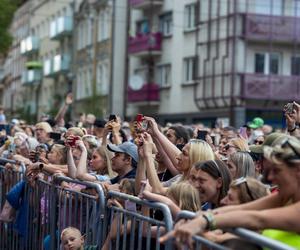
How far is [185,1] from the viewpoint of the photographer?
43.9 m

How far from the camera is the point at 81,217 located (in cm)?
793

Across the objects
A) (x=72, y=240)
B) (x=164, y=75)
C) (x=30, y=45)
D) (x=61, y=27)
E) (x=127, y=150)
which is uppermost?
(x=61, y=27)

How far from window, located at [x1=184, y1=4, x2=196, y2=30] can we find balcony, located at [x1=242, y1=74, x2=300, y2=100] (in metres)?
5.35

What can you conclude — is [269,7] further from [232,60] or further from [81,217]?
[81,217]

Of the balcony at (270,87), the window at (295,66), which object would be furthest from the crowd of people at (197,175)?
the window at (295,66)

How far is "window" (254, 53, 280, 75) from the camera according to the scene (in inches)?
1563

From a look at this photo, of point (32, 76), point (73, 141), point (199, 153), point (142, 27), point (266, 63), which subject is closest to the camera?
point (199, 153)

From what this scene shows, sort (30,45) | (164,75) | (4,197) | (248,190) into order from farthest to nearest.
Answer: (30,45) < (164,75) < (4,197) < (248,190)

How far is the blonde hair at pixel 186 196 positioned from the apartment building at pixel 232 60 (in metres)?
32.2

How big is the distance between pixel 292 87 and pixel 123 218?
3299cm

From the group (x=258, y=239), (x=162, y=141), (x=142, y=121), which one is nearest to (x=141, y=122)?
(x=142, y=121)

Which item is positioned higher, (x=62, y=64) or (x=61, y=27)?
(x=61, y=27)

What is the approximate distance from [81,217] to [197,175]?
1732 millimetres

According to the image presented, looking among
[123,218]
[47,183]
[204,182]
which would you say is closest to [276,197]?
[204,182]
